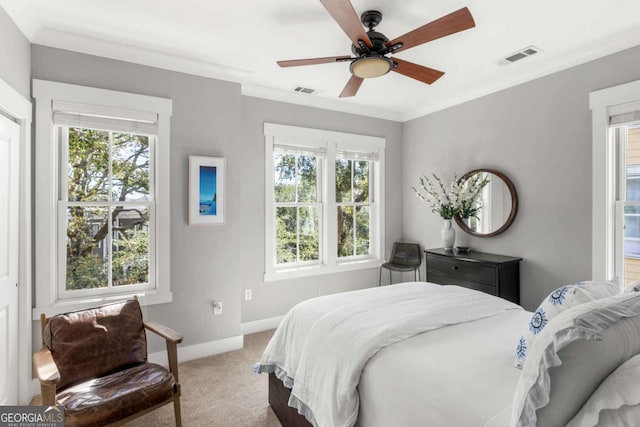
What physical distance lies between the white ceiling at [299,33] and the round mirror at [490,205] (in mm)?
944

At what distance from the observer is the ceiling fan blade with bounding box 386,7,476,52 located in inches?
69.5

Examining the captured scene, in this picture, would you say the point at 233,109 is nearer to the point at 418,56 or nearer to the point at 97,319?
the point at 418,56

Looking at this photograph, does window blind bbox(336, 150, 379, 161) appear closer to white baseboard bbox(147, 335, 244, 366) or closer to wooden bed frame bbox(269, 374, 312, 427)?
white baseboard bbox(147, 335, 244, 366)

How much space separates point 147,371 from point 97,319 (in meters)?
0.49

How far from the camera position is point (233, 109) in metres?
3.29

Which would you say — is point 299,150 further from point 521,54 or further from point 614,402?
point 614,402

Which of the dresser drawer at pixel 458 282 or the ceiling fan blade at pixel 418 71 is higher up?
the ceiling fan blade at pixel 418 71

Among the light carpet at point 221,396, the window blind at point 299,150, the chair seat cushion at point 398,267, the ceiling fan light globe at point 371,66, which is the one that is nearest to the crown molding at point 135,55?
the window blind at point 299,150

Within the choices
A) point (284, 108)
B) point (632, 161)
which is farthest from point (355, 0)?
point (632, 161)

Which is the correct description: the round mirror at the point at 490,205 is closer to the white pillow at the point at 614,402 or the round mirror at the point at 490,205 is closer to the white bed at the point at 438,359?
the white bed at the point at 438,359

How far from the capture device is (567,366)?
3.21 feet

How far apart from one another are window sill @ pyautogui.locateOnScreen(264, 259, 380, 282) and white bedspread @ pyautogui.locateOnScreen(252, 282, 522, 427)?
1612mm

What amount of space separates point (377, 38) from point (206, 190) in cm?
192

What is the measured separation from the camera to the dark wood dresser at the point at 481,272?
318cm
